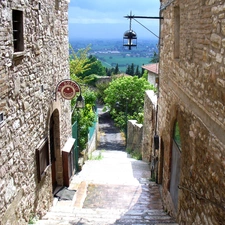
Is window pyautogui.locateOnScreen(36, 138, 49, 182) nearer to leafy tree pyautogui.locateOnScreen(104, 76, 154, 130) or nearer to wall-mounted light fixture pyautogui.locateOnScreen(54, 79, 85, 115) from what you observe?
wall-mounted light fixture pyautogui.locateOnScreen(54, 79, 85, 115)

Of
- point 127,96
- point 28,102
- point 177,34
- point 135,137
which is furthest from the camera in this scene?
point 127,96

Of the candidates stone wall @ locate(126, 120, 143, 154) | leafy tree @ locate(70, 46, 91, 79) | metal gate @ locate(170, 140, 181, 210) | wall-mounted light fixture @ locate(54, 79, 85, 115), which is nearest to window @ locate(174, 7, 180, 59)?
metal gate @ locate(170, 140, 181, 210)

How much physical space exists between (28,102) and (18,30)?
131 centimetres

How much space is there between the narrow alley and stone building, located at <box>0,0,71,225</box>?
0.65 metres

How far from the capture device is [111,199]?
9062 mm

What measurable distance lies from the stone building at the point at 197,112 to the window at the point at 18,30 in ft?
9.55

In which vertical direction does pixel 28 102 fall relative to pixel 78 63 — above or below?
below

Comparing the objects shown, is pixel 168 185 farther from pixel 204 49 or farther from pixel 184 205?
pixel 204 49

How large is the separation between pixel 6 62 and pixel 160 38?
5959 millimetres

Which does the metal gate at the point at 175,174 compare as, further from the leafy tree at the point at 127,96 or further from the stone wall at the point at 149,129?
the leafy tree at the point at 127,96

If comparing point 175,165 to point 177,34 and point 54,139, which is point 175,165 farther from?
point 54,139

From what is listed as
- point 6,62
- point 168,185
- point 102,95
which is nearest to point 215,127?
point 6,62

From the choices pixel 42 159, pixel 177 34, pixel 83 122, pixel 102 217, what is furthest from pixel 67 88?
pixel 83 122

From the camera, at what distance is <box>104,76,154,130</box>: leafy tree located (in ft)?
85.7
